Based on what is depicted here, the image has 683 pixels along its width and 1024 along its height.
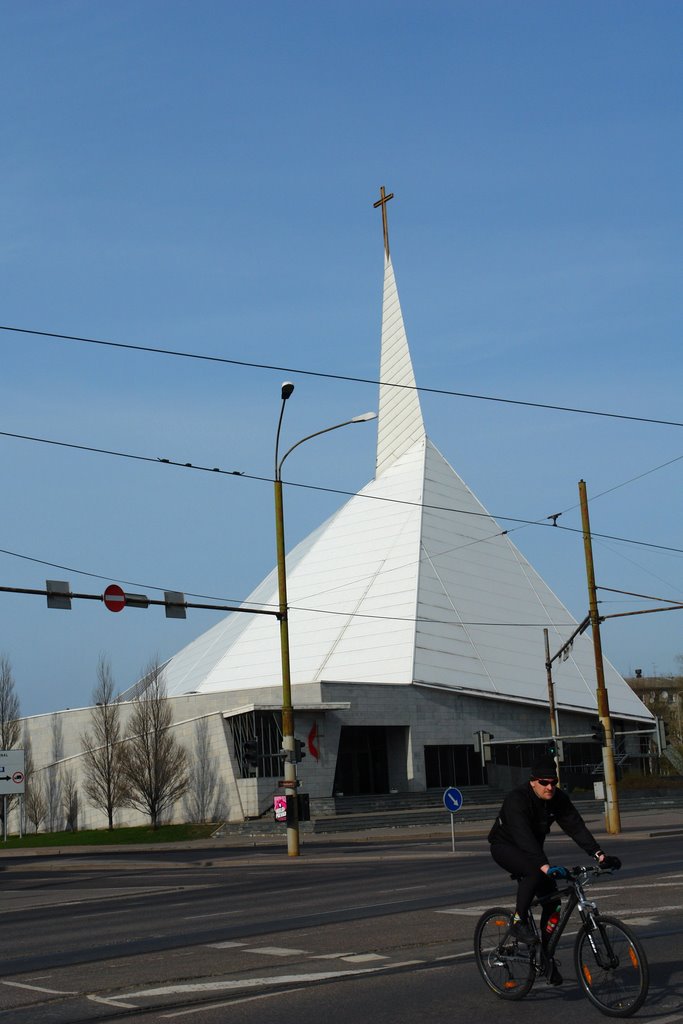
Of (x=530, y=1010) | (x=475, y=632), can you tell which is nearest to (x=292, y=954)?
(x=530, y=1010)

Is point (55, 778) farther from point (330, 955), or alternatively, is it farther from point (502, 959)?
point (502, 959)

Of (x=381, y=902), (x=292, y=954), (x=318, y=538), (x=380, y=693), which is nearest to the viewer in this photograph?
(x=292, y=954)

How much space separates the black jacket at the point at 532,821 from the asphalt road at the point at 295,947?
103 cm

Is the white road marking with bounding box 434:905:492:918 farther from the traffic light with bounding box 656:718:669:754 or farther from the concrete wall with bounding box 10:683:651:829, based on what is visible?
the concrete wall with bounding box 10:683:651:829

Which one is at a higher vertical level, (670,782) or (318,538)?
(318,538)

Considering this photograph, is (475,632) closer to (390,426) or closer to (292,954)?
(390,426)

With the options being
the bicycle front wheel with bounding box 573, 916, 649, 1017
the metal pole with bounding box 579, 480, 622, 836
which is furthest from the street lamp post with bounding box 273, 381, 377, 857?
the bicycle front wheel with bounding box 573, 916, 649, 1017

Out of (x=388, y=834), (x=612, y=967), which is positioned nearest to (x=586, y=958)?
(x=612, y=967)

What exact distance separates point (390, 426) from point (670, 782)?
2703 cm

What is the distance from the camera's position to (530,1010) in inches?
297

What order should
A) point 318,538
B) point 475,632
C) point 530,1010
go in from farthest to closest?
point 318,538, point 475,632, point 530,1010

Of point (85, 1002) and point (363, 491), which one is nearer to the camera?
point (85, 1002)

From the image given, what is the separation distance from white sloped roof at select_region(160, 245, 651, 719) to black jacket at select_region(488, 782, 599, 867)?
4392 centimetres

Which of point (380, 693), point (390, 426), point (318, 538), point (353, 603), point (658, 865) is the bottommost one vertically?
point (658, 865)
